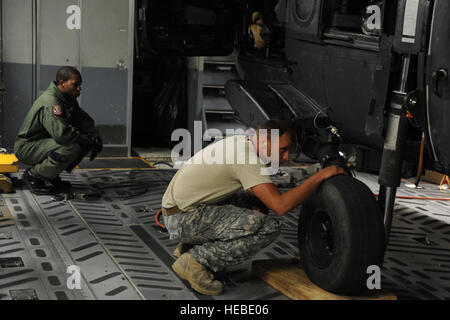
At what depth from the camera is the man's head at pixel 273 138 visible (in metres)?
3.52

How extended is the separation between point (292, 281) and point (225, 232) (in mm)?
493

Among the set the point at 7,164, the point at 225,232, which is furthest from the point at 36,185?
the point at 225,232

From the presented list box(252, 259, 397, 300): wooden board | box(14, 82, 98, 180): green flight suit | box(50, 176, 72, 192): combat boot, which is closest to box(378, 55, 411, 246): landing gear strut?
box(252, 259, 397, 300): wooden board

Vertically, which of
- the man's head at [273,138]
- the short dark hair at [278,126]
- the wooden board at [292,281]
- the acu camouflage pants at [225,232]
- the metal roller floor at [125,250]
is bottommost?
the metal roller floor at [125,250]

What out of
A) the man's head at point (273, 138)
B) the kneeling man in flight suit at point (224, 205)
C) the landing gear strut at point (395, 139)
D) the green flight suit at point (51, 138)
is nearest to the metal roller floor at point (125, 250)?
the kneeling man in flight suit at point (224, 205)

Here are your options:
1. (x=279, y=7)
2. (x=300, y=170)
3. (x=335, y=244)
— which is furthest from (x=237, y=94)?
(x=300, y=170)

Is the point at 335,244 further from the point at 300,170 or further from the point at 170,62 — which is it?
the point at 170,62

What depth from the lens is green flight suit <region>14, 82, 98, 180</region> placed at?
5461mm

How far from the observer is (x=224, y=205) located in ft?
12.2

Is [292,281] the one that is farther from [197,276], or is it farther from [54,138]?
[54,138]

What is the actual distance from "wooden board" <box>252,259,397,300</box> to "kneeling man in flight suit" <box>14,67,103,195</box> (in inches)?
93.7

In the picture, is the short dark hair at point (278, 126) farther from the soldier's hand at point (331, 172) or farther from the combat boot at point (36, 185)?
the combat boot at point (36, 185)

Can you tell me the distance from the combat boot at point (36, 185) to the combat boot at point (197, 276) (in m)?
2.33
